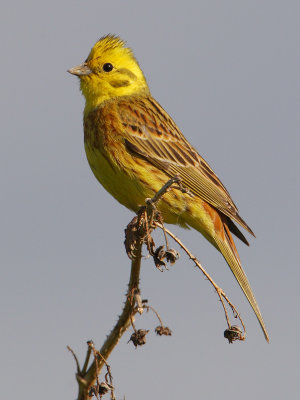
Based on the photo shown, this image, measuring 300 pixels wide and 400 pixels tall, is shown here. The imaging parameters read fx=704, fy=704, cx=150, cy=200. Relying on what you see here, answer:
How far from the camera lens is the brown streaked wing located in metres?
5.92

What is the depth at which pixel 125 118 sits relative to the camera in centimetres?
605

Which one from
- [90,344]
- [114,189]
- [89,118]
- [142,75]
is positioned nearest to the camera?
[90,344]

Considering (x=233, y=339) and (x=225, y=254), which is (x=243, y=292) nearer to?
(x=225, y=254)

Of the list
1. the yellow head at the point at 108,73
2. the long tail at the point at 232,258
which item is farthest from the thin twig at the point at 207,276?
the yellow head at the point at 108,73

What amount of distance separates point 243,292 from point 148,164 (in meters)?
1.31

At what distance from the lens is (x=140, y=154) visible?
19.0 ft

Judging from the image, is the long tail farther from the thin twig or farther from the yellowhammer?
the thin twig

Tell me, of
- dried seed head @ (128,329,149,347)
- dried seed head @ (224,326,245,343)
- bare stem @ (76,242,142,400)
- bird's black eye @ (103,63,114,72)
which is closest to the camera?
bare stem @ (76,242,142,400)

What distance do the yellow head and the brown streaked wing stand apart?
7.5 inches

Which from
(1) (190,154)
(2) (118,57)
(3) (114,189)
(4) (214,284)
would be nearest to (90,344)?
(4) (214,284)

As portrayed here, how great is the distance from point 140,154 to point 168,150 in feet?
1.71

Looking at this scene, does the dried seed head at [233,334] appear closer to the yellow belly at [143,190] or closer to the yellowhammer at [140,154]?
the yellowhammer at [140,154]

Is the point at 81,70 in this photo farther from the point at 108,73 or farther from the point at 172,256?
the point at 172,256

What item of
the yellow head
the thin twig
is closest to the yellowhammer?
the yellow head
